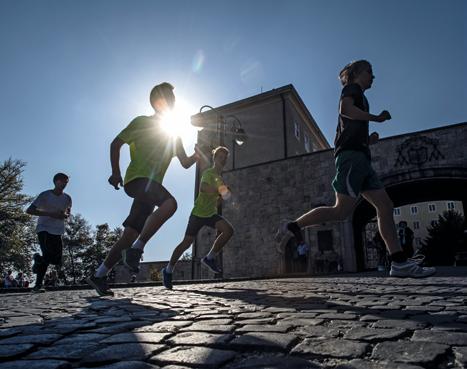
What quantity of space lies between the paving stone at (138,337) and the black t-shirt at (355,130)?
3.20 meters

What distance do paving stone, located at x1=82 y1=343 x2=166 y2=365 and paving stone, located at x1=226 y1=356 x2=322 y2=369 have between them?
35cm

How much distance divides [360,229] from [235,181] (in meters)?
6.84

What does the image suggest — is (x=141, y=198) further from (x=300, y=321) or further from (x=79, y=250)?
(x=79, y=250)

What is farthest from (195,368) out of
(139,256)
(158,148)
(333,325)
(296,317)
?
(158,148)

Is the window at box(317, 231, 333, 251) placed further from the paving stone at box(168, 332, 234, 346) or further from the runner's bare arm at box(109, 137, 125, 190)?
the paving stone at box(168, 332, 234, 346)

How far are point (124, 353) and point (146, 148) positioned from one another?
3086 mm

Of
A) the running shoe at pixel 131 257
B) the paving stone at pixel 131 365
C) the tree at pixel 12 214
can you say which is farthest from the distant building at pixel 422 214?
the paving stone at pixel 131 365

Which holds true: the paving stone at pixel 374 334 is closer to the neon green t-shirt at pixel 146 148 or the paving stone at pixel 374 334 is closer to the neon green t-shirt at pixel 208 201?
the neon green t-shirt at pixel 146 148

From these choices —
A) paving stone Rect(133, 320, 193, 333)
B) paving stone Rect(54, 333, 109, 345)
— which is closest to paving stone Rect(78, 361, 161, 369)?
paving stone Rect(54, 333, 109, 345)

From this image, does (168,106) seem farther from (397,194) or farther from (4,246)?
(4,246)

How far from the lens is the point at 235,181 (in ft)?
66.9

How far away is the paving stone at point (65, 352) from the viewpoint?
55.2 inches

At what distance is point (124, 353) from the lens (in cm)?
140

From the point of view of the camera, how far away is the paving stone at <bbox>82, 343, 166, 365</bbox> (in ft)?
4.37
